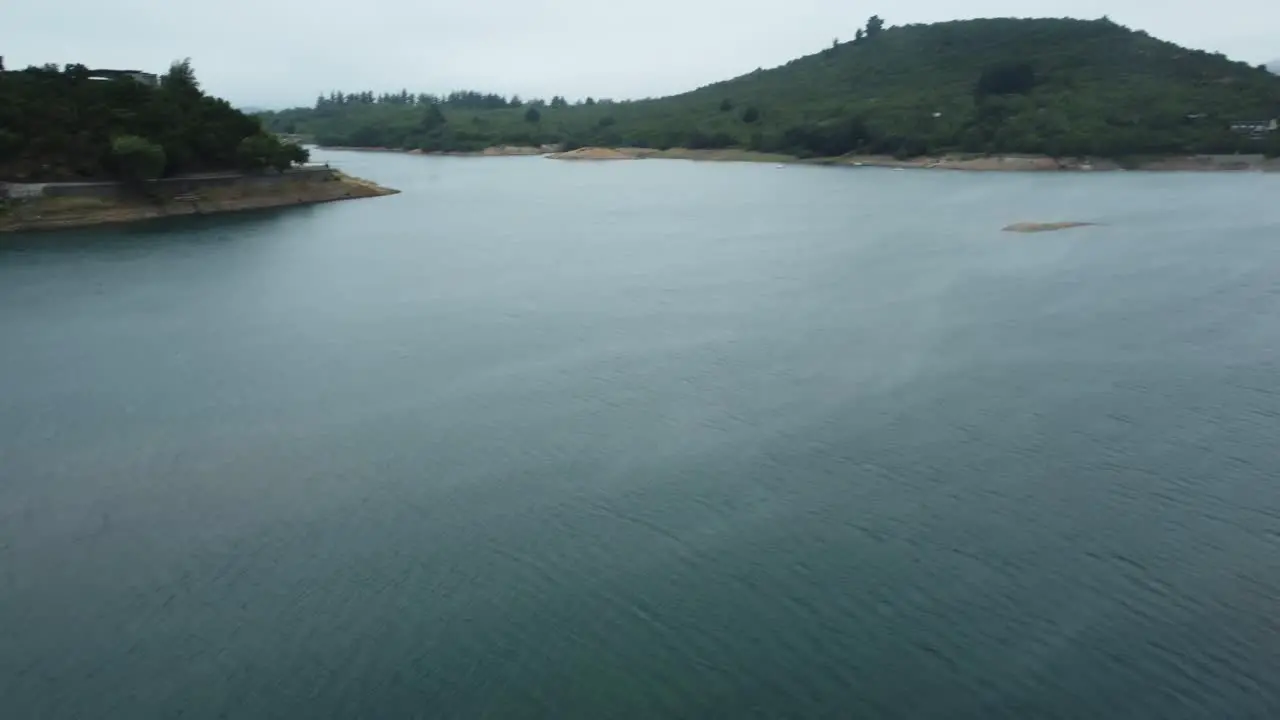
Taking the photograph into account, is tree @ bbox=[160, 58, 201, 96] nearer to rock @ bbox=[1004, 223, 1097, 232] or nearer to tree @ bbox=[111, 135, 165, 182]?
tree @ bbox=[111, 135, 165, 182]

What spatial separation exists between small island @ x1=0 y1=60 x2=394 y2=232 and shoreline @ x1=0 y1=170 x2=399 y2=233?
37 millimetres

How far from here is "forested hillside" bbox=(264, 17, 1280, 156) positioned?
5656cm

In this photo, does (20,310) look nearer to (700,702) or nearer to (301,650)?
(301,650)

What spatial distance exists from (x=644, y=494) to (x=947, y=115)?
58.3 m

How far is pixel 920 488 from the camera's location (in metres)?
12.6

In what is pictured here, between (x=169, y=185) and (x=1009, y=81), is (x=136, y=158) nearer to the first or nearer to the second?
(x=169, y=185)

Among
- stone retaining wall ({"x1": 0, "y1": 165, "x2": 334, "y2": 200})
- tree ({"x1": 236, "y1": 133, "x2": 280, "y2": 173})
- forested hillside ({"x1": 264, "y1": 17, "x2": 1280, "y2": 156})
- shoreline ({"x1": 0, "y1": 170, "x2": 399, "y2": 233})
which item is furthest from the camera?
forested hillside ({"x1": 264, "y1": 17, "x2": 1280, "y2": 156})

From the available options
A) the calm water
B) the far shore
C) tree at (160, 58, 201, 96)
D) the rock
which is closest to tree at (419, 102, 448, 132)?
the far shore

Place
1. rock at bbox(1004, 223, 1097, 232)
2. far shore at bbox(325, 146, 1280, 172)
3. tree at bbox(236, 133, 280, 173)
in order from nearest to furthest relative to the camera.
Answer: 1. rock at bbox(1004, 223, 1097, 232)
2. tree at bbox(236, 133, 280, 173)
3. far shore at bbox(325, 146, 1280, 172)

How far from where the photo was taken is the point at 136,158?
115 feet

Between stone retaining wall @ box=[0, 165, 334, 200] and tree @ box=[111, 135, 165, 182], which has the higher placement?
tree @ box=[111, 135, 165, 182]

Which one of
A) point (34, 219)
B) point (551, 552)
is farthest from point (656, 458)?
point (34, 219)

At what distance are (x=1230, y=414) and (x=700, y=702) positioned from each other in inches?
455

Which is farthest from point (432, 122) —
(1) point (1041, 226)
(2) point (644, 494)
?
(2) point (644, 494)
